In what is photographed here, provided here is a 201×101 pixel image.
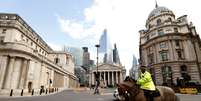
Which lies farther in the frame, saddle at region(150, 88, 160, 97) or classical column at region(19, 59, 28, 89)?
classical column at region(19, 59, 28, 89)

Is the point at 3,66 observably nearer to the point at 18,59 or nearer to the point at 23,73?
the point at 18,59

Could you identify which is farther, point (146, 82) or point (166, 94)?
point (166, 94)

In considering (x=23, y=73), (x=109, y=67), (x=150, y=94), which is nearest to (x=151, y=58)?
(x=23, y=73)

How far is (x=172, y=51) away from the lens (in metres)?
47.6

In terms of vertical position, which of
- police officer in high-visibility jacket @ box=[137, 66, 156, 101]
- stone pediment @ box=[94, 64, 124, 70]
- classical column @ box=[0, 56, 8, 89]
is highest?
stone pediment @ box=[94, 64, 124, 70]

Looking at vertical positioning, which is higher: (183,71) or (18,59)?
(18,59)

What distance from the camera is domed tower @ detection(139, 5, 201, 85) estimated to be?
148 feet

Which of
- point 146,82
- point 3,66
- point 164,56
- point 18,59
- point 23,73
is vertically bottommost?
point 146,82

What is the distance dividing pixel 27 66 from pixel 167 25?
1626 inches

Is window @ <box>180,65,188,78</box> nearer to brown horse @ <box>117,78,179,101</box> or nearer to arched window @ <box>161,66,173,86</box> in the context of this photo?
arched window @ <box>161,66,173,86</box>

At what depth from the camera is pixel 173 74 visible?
4469cm

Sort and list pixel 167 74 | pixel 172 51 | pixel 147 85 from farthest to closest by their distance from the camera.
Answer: pixel 172 51, pixel 167 74, pixel 147 85

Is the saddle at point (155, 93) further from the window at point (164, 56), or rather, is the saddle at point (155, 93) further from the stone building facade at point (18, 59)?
the window at point (164, 56)

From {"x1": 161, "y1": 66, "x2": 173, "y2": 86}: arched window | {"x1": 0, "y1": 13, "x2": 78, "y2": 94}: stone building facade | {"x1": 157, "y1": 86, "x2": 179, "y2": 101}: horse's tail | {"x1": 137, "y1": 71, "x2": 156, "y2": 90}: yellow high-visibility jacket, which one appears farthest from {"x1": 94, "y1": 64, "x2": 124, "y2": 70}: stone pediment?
Answer: {"x1": 137, "y1": 71, "x2": 156, "y2": 90}: yellow high-visibility jacket
